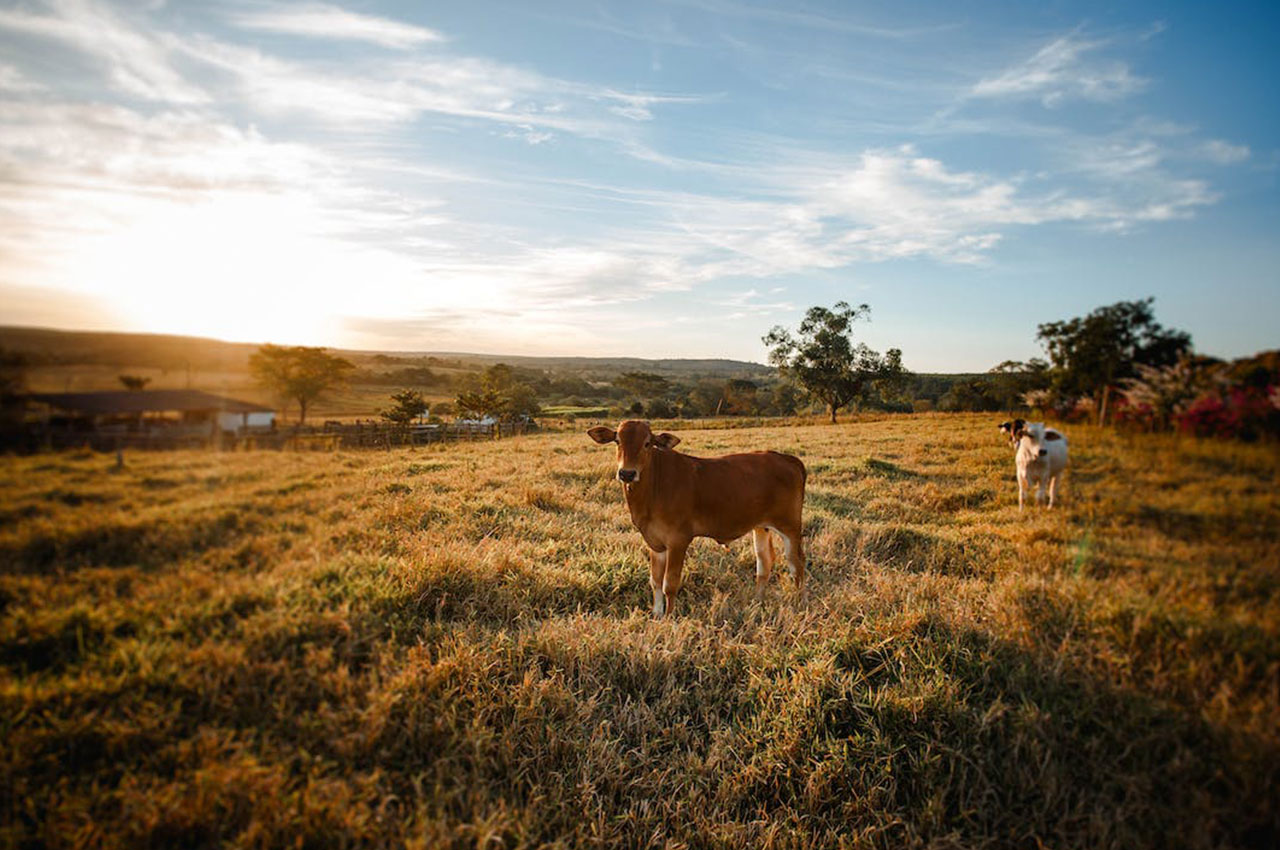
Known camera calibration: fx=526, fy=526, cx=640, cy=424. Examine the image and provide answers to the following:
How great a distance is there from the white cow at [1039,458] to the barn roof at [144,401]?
355 centimetres

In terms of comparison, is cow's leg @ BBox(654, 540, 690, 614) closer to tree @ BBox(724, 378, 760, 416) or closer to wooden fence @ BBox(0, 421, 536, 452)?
wooden fence @ BBox(0, 421, 536, 452)

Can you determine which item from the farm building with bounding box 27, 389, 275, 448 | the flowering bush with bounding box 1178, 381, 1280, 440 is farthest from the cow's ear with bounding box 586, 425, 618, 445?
the flowering bush with bounding box 1178, 381, 1280, 440

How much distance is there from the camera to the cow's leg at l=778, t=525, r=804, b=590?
19.6 ft

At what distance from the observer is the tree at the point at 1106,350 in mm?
2086

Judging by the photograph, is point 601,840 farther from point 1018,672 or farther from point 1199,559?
point 1199,559

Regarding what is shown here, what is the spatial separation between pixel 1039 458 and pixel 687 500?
3331 millimetres

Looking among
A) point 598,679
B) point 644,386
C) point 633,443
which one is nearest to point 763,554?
point 633,443

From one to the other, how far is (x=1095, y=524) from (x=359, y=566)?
3.35m

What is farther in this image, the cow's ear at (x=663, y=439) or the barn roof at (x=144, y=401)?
the cow's ear at (x=663, y=439)

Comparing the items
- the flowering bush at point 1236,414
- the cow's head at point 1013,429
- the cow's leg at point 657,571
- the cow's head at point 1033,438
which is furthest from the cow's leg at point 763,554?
the flowering bush at point 1236,414

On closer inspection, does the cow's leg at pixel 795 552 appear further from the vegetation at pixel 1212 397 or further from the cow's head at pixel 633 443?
the vegetation at pixel 1212 397

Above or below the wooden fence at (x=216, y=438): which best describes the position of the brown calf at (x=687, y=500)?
below

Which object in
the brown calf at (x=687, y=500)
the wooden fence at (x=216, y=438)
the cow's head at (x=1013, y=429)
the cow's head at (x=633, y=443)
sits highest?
the cow's head at (x=1013, y=429)

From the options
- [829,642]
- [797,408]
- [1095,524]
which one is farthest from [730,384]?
[1095,524]
